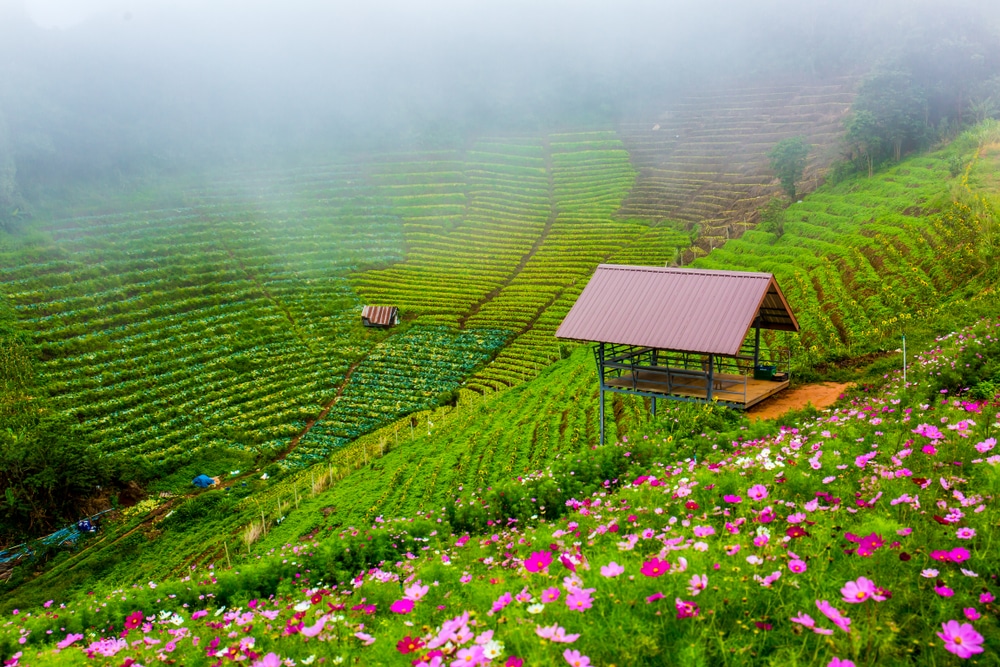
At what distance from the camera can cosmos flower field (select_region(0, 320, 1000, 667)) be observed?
293cm

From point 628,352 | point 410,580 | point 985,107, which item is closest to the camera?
point 410,580

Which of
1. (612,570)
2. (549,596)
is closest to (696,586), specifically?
(612,570)

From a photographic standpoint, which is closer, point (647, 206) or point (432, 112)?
point (647, 206)

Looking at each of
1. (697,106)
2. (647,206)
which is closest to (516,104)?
(697,106)

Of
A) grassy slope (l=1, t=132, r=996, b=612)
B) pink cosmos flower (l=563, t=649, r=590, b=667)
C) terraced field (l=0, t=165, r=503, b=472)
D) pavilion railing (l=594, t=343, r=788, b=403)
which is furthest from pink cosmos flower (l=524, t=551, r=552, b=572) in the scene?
terraced field (l=0, t=165, r=503, b=472)

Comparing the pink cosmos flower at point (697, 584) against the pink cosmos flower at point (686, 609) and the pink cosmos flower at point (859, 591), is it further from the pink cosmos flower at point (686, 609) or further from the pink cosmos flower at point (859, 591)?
the pink cosmos flower at point (859, 591)

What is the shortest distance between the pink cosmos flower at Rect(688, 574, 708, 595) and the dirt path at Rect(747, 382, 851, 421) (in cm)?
1101

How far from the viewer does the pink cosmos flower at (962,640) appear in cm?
234

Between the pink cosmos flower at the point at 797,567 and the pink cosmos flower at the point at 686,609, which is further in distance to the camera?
the pink cosmos flower at the point at 797,567

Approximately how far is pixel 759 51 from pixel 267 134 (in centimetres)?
6457

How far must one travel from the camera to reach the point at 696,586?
10.4 ft

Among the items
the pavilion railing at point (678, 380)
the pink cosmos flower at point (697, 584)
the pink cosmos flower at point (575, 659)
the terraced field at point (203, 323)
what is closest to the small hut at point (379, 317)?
the terraced field at point (203, 323)

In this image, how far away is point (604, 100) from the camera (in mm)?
83750

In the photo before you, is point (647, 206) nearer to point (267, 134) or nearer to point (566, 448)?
point (566, 448)
